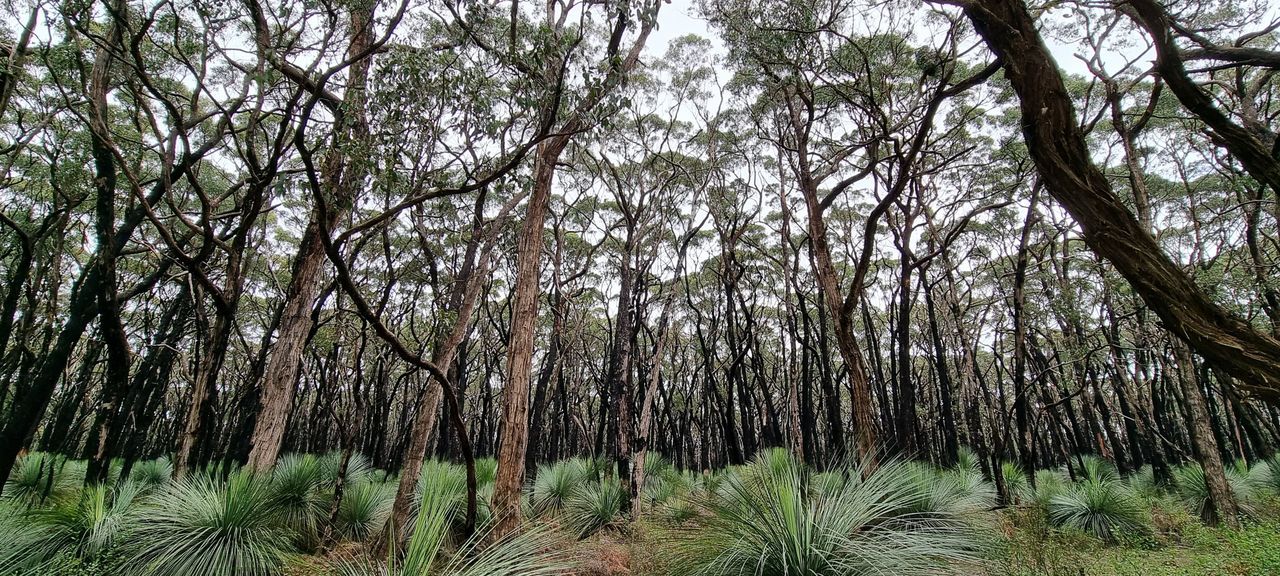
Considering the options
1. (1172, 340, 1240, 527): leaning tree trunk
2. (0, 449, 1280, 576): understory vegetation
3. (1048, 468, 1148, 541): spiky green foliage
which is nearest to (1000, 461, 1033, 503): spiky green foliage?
(0, 449, 1280, 576): understory vegetation

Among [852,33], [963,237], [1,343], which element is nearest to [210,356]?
[1,343]

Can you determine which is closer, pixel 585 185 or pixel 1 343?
pixel 1 343

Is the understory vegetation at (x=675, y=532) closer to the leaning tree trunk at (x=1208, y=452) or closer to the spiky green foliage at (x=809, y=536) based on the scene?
the spiky green foliage at (x=809, y=536)

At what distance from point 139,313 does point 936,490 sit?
21.3 meters

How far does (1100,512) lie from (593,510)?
776 centimetres

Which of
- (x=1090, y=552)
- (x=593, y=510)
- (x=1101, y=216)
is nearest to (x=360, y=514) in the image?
(x=593, y=510)

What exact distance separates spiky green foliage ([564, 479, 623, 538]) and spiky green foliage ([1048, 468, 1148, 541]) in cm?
694

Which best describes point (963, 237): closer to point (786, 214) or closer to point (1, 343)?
point (786, 214)

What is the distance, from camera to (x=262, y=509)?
5.34 meters

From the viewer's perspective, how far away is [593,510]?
9.12 m

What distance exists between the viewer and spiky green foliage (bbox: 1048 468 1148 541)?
25.6ft

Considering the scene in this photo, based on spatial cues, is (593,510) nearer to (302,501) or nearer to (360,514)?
(360,514)

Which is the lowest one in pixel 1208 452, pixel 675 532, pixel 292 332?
pixel 675 532

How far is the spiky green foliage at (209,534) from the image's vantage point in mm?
4688
